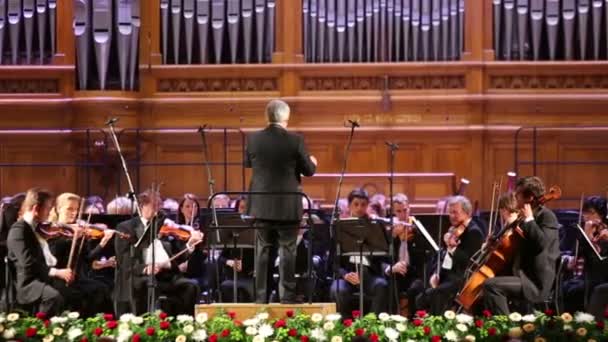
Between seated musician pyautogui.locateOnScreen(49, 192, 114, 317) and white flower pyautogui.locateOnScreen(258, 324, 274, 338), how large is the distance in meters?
2.48

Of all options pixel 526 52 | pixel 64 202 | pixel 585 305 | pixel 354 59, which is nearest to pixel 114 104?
pixel 354 59

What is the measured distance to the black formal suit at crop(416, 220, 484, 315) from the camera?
9711 millimetres

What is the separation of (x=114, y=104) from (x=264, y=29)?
1.60m

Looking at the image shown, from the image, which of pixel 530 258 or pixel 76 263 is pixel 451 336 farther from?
pixel 76 263

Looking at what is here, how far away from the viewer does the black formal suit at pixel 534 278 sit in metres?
8.80

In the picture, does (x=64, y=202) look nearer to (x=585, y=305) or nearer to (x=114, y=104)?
(x=114, y=104)

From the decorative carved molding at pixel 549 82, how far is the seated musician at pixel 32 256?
5166 millimetres

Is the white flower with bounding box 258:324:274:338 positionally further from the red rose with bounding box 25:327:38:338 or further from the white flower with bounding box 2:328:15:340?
the white flower with bounding box 2:328:15:340

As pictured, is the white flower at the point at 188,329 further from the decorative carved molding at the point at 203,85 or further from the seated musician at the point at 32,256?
the decorative carved molding at the point at 203,85

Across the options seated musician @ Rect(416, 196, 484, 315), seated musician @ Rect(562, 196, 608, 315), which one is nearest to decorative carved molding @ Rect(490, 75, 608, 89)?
seated musician @ Rect(562, 196, 608, 315)

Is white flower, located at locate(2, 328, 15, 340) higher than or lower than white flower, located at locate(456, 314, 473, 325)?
lower

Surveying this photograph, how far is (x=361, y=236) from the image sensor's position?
9.39 meters

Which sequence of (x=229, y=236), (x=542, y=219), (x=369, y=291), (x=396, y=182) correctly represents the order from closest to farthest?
(x=542, y=219) < (x=229, y=236) < (x=369, y=291) < (x=396, y=182)

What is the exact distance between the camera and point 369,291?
10.1 metres
